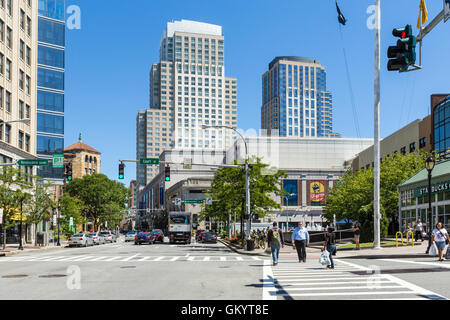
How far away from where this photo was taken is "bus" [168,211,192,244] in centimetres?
6188

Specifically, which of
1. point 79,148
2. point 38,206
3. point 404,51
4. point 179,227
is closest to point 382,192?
point 179,227

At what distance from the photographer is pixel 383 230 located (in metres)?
38.4

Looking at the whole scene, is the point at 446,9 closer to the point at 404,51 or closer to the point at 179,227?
the point at 404,51

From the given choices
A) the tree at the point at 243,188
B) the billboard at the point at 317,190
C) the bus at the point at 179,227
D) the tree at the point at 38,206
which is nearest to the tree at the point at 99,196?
the billboard at the point at 317,190

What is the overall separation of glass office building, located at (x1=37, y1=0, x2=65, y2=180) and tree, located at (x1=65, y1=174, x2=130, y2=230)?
36744 millimetres

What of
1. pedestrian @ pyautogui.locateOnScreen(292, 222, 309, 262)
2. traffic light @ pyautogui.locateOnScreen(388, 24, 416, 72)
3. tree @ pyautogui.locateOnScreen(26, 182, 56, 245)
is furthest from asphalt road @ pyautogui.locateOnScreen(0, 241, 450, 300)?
tree @ pyautogui.locateOnScreen(26, 182, 56, 245)

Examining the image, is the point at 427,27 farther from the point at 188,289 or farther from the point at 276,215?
the point at 276,215

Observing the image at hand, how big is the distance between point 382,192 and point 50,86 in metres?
54.2

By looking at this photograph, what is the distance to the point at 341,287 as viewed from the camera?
13.5 meters

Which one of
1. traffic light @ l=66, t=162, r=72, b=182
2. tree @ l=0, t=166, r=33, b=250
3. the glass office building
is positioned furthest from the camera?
the glass office building

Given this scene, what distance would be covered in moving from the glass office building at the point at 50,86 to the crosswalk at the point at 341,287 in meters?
70.1

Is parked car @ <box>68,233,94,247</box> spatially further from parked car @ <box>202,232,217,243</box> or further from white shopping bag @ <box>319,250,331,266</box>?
white shopping bag @ <box>319,250,331,266</box>

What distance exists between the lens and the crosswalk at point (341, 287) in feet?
38.3
